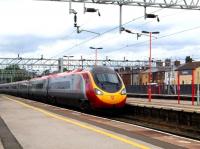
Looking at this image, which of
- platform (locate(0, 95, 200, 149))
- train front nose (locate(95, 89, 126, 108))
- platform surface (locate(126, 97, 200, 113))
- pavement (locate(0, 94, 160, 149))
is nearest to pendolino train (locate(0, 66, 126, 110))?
train front nose (locate(95, 89, 126, 108))

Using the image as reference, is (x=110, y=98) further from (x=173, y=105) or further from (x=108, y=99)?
Answer: (x=173, y=105)

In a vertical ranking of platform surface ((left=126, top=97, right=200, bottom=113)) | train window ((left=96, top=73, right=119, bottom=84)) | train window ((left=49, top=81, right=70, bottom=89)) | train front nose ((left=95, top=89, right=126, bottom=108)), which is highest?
train window ((left=96, top=73, right=119, bottom=84))

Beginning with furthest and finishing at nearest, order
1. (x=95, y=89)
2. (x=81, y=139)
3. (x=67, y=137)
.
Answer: (x=95, y=89)
(x=67, y=137)
(x=81, y=139)

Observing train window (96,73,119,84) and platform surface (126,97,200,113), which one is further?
train window (96,73,119,84)

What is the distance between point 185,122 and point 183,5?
16.7 metres

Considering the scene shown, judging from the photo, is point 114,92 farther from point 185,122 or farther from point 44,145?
point 44,145

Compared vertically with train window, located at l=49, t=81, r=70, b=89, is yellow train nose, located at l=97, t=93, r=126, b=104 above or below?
below

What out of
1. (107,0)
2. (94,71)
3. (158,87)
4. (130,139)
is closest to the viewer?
(130,139)

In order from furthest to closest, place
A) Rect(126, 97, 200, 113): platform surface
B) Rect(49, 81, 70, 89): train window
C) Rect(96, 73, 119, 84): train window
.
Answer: Rect(49, 81, 70, 89): train window < Rect(96, 73, 119, 84): train window < Rect(126, 97, 200, 113): platform surface

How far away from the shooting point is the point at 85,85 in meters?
26.4

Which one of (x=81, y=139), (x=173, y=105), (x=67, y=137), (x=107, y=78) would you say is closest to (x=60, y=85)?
(x=173, y=105)

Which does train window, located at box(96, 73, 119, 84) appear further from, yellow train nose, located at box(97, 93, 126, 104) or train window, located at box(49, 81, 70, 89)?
train window, located at box(49, 81, 70, 89)

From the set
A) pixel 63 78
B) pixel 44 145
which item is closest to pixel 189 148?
pixel 44 145

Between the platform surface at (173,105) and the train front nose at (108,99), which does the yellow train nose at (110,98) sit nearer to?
the train front nose at (108,99)
